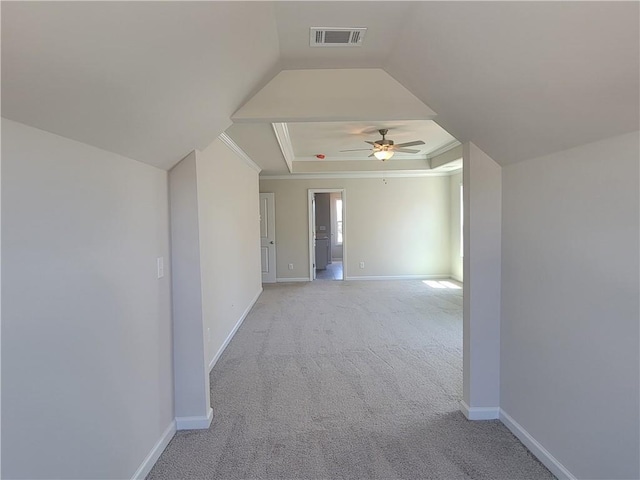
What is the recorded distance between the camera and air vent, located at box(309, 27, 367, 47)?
5.37 feet

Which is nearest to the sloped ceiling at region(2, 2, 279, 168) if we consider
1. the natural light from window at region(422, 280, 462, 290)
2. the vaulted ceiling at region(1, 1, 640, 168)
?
the vaulted ceiling at region(1, 1, 640, 168)

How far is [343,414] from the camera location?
242cm

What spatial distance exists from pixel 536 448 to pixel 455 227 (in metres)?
5.80

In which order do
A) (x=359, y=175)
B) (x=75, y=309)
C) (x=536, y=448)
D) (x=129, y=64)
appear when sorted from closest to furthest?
(x=129, y=64) < (x=75, y=309) < (x=536, y=448) < (x=359, y=175)

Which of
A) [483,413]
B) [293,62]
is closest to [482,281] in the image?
[483,413]

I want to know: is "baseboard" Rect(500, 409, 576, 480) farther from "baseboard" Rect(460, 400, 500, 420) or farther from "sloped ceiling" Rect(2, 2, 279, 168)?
"sloped ceiling" Rect(2, 2, 279, 168)

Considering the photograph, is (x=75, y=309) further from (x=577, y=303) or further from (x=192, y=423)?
(x=577, y=303)

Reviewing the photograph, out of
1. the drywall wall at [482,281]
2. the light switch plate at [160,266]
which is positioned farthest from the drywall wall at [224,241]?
the drywall wall at [482,281]

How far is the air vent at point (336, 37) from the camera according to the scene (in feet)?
5.37

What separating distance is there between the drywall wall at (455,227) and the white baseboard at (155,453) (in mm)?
6301

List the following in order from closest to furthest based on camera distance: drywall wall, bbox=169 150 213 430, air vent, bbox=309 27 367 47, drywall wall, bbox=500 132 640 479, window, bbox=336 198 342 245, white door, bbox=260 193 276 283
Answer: drywall wall, bbox=500 132 640 479
air vent, bbox=309 27 367 47
drywall wall, bbox=169 150 213 430
white door, bbox=260 193 276 283
window, bbox=336 198 342 245

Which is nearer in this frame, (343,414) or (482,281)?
(482,281)

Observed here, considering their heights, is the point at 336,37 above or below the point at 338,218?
above

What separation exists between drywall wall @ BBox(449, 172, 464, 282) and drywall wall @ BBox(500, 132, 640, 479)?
5187 millimetres
